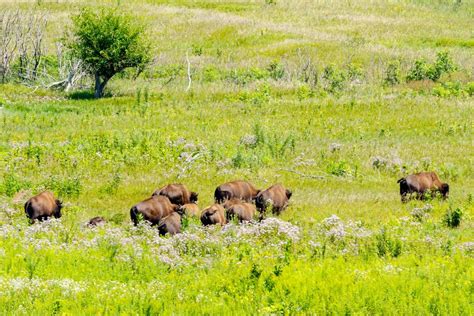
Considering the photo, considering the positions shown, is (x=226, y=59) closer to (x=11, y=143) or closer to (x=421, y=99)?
(x=421, y=99)

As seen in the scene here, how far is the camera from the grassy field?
10.4 metres

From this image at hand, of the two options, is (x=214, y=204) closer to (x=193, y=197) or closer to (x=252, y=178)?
(x=193, y=197)

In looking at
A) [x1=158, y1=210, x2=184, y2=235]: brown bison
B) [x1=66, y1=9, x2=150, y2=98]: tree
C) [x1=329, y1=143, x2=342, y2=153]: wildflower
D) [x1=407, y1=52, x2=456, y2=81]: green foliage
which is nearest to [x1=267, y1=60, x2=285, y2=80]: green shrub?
[x1=407, y1=52, x2=456, y2=81]: green foliage

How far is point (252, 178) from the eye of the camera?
22203mm

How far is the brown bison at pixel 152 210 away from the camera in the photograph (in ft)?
53.9

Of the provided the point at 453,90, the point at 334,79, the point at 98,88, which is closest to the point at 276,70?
the point at 334,79

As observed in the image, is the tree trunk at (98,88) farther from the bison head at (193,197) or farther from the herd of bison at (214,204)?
the bison head at (193,197)

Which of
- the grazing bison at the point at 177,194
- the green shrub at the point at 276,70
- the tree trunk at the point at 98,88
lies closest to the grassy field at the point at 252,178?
the green shrub at the point at 276,70

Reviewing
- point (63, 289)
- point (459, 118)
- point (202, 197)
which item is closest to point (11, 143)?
point (202, 197)

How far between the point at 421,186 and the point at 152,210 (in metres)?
8.18

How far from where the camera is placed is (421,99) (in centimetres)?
3509

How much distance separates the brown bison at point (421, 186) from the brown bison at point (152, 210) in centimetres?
732

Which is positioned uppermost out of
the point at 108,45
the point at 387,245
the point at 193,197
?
the point at 108,45

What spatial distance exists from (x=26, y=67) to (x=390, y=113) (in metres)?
24.6
